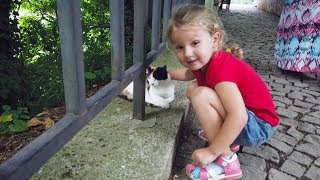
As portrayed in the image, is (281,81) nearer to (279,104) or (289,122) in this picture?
(279,104)

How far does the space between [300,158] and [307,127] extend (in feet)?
1.79

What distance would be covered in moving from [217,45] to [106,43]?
3068 millimetres

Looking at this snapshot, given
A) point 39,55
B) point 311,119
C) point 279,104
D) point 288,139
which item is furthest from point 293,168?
point 39,55

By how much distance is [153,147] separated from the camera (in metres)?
1.64

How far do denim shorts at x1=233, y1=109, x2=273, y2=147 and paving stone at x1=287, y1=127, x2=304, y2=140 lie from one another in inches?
26.5

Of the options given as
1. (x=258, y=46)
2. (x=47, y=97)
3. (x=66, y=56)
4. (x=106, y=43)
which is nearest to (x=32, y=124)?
(x=47, y=97)

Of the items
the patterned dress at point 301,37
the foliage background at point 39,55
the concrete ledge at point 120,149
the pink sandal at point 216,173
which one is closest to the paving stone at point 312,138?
the pink sandal at point 216,173

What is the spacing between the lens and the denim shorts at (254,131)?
5.32ft

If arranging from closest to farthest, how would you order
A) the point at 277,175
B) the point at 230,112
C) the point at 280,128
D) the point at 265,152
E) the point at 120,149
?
the point at 230,112 → the point at 120,149 → the point at 277,175 → the point at 265,152 → the point at 280,128

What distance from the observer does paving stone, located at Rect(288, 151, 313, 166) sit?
6.23 ft

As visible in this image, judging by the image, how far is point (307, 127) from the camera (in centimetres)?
240

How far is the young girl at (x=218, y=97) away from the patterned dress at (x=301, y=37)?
2.19 m

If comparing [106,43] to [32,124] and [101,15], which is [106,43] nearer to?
[101,15]

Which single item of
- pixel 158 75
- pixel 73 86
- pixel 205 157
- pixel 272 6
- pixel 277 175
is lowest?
pixel 272 6
